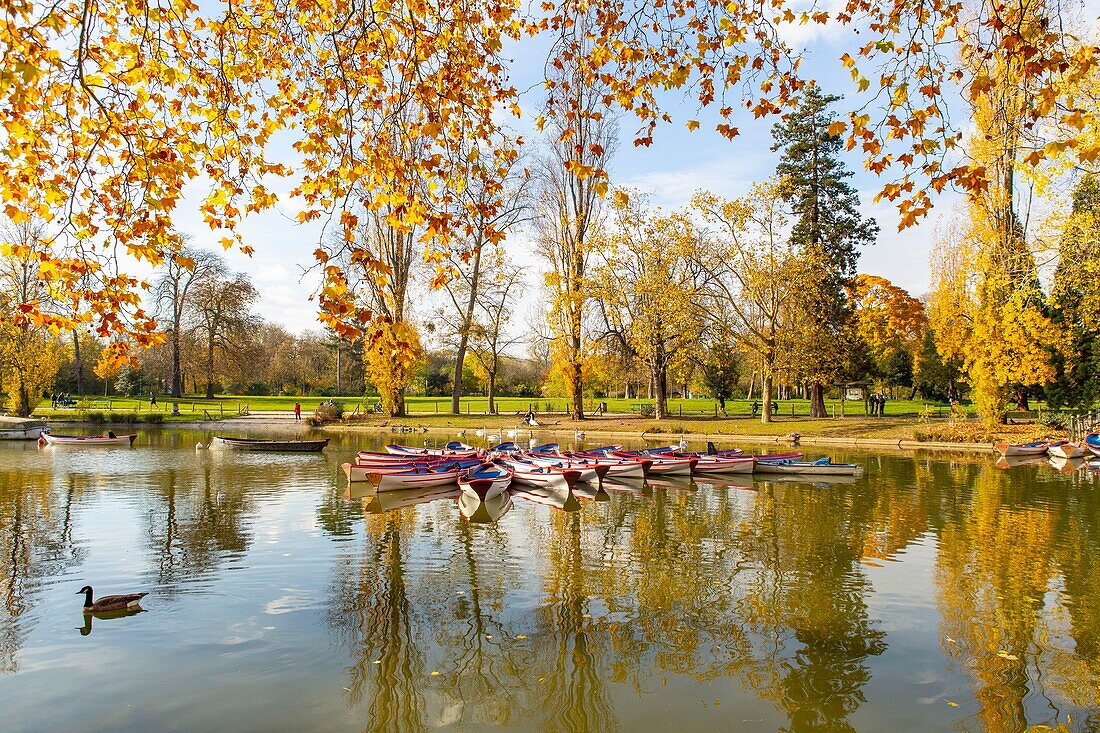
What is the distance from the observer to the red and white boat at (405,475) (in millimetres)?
19719

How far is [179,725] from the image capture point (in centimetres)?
617

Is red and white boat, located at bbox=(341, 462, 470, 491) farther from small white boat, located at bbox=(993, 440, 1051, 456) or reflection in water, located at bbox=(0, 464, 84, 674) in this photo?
small white boat, located at bbox=(993, 440, 1051, 456)

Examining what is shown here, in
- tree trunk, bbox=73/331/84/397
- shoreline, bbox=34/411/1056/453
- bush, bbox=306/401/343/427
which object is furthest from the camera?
tree trunk, bbox=73/331/84/397

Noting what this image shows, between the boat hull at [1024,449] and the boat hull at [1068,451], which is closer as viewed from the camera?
the boat hull at [1068,451]

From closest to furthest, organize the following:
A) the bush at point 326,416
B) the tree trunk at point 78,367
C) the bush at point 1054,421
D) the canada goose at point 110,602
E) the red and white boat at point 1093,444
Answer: the canada goose at point 110,602, the red and white boat at point 1093,444, the bush at point 1054,421, the bush at point 326,416, the tree trunk at point 78,367

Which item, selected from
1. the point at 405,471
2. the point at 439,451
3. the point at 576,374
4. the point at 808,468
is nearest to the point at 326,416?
the point at 576,374

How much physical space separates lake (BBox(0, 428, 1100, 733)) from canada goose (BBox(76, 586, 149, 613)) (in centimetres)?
26

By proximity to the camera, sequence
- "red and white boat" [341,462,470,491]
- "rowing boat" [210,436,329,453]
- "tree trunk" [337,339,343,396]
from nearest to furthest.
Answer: "red and white boat" [341,462,470,491]
"rowing boat" [210,436,329,453]
"tree trunk" [337,339,343,396]

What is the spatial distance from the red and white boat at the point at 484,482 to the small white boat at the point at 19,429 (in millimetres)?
28212

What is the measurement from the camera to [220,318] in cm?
6275

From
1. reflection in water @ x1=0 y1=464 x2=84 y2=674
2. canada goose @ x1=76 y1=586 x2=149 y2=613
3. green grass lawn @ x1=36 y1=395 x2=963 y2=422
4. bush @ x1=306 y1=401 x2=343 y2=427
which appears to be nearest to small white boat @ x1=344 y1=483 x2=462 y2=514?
reflection in water @ x1=0 y1=464 x2=84 y2=674

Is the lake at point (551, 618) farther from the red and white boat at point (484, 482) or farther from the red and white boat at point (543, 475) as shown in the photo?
the red and white boat at point (543, 475)

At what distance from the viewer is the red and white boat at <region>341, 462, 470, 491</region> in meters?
19.7

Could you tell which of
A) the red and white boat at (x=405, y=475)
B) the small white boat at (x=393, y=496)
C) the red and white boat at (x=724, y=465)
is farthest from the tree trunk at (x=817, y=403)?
the small white boat at (x=393, y=496)
